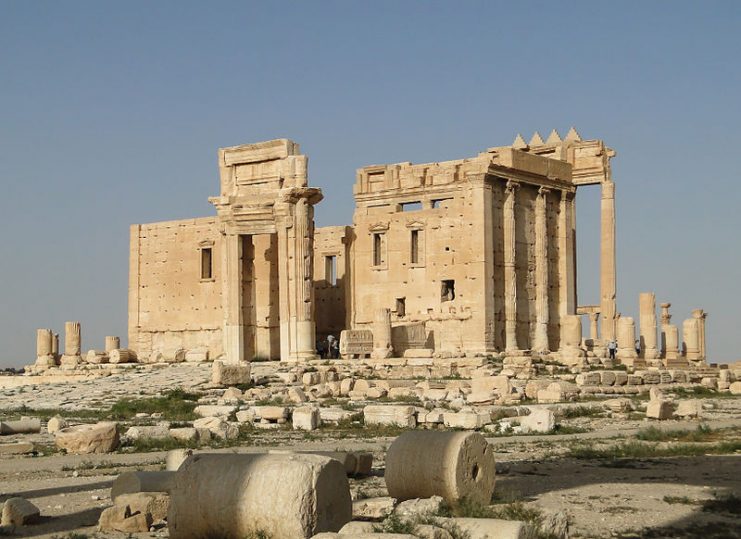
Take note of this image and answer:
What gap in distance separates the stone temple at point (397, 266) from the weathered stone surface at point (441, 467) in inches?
1010

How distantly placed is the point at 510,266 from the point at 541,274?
203 centimetres

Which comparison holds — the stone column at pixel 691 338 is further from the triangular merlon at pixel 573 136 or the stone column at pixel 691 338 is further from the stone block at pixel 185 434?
the stone block at pixel 185 434

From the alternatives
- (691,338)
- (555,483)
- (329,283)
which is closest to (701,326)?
(691,338)

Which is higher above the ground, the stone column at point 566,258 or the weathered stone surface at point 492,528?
the stone column at point 566,258

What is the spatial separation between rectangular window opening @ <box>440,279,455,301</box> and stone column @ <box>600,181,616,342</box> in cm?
746

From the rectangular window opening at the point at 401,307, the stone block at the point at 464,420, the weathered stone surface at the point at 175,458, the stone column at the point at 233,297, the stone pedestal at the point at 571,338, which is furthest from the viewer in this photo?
the rectangular window opening at the point at 401,307

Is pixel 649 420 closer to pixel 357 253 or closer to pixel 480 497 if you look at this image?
pixel 480 497

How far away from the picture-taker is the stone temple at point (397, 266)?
40906 millimetres

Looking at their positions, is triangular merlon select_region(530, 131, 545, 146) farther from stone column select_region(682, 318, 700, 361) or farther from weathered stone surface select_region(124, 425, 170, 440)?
weathered stone surface select_region(124, 425, 170, 440)

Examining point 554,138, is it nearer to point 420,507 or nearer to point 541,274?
point 541,274

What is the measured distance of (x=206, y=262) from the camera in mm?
46875

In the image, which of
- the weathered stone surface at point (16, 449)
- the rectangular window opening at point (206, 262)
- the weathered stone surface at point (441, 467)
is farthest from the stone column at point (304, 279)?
the weathered stone surface at point (441, 467)

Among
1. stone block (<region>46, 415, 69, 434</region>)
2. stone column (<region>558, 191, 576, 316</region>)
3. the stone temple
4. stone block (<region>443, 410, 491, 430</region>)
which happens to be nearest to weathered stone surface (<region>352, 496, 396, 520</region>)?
stone block (<region>443, 410, 491, 430</region>)

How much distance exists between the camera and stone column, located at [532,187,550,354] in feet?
142
